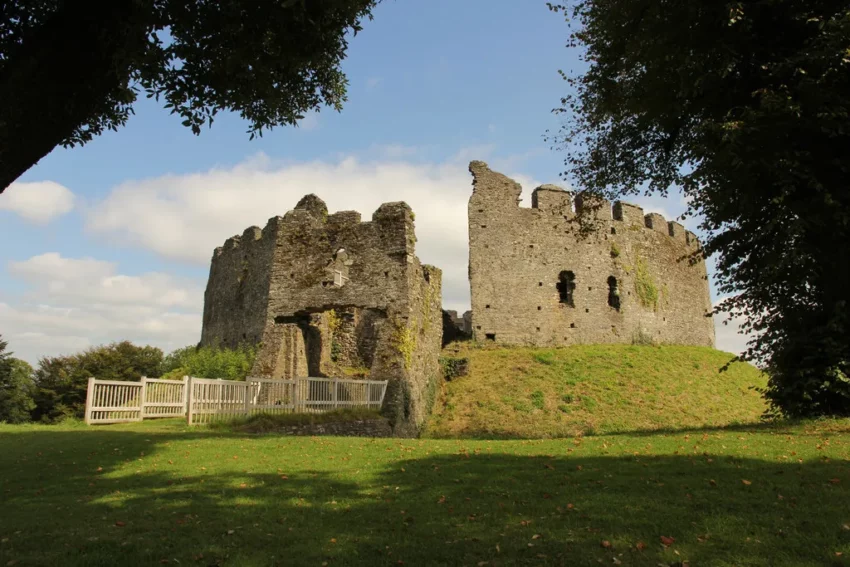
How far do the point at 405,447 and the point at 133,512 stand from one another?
16.1 ft

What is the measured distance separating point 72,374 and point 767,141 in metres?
25.2

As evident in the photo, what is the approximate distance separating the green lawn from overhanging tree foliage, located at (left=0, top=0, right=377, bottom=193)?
3.29 metres

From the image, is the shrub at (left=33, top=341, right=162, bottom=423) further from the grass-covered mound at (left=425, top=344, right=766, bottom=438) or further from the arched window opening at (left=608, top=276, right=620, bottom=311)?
the arched window opening at (left=608, top=276, right=620, bottom=311)

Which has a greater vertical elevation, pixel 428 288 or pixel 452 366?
pixel 428 288

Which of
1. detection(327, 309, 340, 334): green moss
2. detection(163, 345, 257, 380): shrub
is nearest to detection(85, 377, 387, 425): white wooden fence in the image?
detection(327, 309, 340, 334): green moss

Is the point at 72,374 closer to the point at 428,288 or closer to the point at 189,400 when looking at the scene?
the point at 189,400

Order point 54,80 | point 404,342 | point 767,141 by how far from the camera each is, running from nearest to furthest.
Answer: point 54,80, point 767,141, point 404,342

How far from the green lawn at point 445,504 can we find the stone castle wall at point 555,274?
17086 millimetres

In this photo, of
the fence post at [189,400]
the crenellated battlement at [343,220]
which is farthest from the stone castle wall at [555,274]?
the fence post at [189,400]

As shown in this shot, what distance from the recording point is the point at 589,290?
28.2m

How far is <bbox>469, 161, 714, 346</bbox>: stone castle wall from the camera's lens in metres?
26.8

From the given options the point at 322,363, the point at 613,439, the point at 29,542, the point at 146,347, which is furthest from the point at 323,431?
the point at 146,347

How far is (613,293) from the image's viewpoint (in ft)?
95.3

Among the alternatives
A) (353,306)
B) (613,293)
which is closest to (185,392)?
(353,306)
